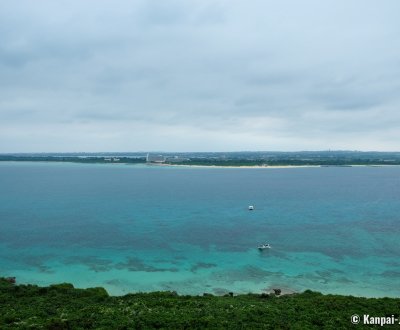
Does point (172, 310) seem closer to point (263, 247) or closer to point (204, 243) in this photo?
point (263, 247)

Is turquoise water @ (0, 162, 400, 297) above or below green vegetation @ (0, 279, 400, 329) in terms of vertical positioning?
below

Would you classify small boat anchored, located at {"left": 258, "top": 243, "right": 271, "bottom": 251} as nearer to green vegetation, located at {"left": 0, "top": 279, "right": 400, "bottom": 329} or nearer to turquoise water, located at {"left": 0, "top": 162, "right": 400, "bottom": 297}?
turquoise water, located at {"left": 0, "top": 162, "right": 400, "bottom": 297}

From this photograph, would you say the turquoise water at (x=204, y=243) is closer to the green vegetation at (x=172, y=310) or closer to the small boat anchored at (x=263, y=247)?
the small boat anchored at (x=263, y=247)

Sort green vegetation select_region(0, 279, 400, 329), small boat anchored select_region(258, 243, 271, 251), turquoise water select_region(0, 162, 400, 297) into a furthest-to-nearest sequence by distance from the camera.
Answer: small boat anchored select_region(258, 243, 271, 251), turquoise water select_region(0, 162, 400, 297), green vegetation select_region(0, 279, 400, 329)

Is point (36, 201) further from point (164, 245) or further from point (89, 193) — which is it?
point (164, 245)

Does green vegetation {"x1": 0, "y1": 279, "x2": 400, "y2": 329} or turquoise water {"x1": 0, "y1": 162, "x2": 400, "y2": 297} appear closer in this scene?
green vegetation {"x1": 0, "y1": 279, "x2": 400, "y2": 329}

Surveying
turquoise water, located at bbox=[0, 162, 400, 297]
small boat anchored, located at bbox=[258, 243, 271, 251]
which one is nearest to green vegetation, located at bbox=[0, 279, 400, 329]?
turquoise water, located at bbox=[0, 162, 400, 297]
